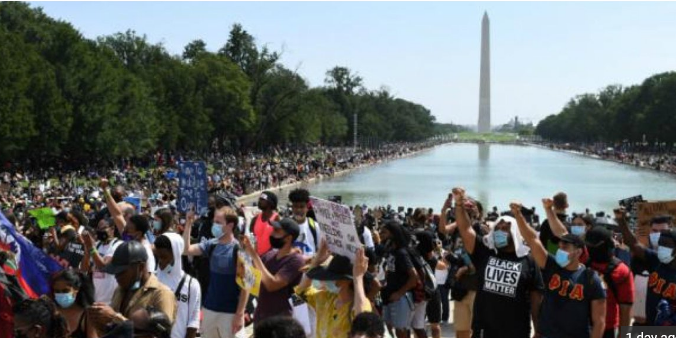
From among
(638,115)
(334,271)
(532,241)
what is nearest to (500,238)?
(532,241)

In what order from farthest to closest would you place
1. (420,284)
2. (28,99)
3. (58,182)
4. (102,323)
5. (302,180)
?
1. (302,180)
2. (28,99)
3. (58,182)
4. (420,284)
5. (102,323)

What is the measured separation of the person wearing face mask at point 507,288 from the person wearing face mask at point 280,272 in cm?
146

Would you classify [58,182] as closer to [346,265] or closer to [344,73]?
[346,265]

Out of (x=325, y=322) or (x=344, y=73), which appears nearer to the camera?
(x=325, y=322)

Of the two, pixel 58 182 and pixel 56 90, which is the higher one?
pixel 56 90

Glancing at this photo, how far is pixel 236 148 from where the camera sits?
90.3m

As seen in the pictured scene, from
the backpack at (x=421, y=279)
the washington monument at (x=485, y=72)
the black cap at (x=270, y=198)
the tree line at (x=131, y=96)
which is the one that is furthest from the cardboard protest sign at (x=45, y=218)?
the washington monument at (x=485, y=72)

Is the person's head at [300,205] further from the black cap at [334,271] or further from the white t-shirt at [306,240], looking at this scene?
the black cap at [334,271]

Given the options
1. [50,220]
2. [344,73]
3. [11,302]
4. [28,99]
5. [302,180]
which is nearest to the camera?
[11,302]

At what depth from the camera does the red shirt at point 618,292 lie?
20.8ft

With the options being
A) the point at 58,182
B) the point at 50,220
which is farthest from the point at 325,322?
the point at 58,182

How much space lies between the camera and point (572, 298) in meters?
5.89

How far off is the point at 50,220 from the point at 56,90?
1552 inches

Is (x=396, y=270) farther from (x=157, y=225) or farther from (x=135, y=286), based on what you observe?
(x=157, y=225)
